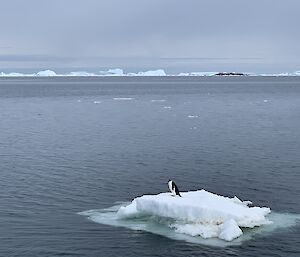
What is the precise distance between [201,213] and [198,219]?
379 mm

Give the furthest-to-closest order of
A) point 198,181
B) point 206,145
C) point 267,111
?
point 267,111 < point 206,145 < point 198,181

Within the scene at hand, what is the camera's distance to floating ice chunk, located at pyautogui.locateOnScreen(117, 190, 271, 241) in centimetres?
2625

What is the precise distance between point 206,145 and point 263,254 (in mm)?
29354

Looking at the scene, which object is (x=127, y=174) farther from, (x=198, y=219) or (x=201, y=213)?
(x=201, y=213)

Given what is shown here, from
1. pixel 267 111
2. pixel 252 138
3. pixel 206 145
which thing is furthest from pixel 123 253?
pixel 267 111

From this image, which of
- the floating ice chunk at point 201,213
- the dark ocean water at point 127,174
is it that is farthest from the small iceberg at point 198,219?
the dark ocean water at point 127,174

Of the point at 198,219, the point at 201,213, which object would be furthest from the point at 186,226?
the point at 201,213

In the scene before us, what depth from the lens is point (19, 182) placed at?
38.2 m

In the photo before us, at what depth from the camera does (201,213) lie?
26922 millimetres

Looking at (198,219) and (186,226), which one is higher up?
(198,219)

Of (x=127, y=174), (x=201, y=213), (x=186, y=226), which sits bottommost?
(x=127, y=174)

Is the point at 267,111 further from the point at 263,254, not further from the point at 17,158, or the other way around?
the point at 263,254

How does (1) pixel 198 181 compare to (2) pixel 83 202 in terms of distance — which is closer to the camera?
(2) pixel 83 202

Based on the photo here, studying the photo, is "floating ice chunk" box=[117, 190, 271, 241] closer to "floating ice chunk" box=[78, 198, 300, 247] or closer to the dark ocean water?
"floating ice chunk" box=[78, 198, 300, 247]
